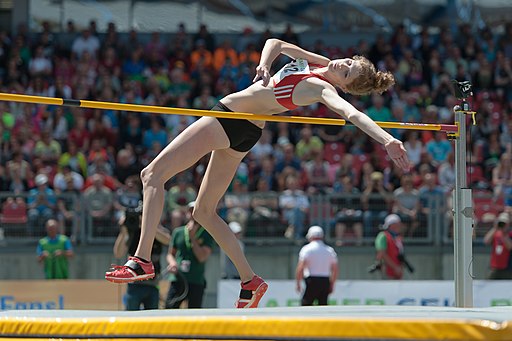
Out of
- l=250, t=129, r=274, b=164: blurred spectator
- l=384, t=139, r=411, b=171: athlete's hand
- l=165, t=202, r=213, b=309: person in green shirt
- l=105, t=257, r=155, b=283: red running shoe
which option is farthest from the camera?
l=250, t=129, r=274, b=164: blurred spectator

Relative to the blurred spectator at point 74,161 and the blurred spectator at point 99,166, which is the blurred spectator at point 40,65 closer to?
the blurred spectator at point 74,161

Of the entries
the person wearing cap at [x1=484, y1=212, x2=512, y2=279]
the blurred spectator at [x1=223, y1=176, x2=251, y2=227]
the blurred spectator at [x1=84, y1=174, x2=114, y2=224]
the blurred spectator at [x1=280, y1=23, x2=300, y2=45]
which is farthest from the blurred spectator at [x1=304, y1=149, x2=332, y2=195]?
the blurred spectator at [x1=280, y1=23, x2=300, y2=45]

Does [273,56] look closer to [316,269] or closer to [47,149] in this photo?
[316,269]

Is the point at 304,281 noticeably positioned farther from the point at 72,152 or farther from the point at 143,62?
the point at 143,62

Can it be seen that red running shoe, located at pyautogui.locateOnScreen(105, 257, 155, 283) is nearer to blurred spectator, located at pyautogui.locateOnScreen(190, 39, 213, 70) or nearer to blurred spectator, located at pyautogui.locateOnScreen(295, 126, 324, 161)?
blurred spectator, located at pyautogui.locateOnScreen(295, 126, 324, 161)

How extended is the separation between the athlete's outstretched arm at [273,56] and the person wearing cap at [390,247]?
6.64 m

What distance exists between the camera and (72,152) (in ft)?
50.6

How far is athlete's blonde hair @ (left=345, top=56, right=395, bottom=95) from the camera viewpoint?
6.72 meters

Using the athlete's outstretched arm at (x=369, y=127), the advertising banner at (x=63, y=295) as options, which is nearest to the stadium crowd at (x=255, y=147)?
the advertising banner at (x=63, y=295)

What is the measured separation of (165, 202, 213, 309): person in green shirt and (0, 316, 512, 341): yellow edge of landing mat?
5.65 metres

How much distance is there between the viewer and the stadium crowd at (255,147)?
1420 cm

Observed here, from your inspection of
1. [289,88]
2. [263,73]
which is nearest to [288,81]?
[289,88]

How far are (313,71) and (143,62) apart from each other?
1162cm

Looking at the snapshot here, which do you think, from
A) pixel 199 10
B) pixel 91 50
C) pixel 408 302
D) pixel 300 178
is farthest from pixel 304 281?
pixel 199 10
